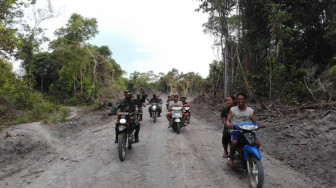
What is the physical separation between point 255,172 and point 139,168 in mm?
2368

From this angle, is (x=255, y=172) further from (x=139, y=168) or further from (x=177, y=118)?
(x=177, y=118)

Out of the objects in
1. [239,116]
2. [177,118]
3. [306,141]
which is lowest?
[306,141]

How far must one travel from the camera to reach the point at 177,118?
8.81 m

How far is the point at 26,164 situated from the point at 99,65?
21.8 meters

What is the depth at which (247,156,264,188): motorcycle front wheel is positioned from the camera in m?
3.36

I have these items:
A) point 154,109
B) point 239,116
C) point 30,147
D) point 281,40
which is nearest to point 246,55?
point 281,40

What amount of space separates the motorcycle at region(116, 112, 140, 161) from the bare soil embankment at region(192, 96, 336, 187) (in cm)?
389

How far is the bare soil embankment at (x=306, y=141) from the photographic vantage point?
175 inches

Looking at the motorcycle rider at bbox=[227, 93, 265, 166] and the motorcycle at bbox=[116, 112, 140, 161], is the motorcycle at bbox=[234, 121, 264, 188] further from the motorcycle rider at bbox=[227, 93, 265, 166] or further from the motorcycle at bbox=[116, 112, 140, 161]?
the motorcycle at bbox=[116, 112, 140, 161]

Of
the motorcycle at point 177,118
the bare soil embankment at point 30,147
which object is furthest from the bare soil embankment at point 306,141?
the bare soil embankment at point 30,147

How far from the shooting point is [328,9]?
46.4 feet

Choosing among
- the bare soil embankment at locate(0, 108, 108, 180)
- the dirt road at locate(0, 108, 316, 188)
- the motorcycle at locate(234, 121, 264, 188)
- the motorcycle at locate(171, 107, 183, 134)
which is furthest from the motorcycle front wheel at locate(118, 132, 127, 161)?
the motorcycle at locate(171, 107, 183, 134)

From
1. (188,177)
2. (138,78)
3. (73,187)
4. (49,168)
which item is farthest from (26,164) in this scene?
(138,78)

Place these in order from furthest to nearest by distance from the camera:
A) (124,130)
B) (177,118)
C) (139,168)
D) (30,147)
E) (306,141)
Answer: (177,118) → (30,147) → (306,141) → (124,130) → (139,168)
